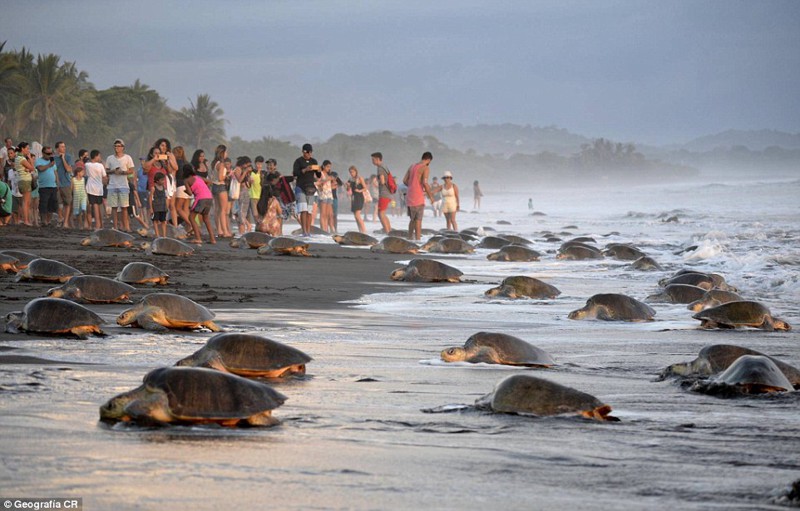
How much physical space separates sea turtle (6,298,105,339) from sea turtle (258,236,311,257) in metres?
9.02

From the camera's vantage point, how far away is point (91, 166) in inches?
715

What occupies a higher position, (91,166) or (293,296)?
(91,166)

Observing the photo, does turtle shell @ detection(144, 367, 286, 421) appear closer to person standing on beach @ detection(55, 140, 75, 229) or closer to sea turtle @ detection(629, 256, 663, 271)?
sea turtle @ detection(629, 256, 663, 271)

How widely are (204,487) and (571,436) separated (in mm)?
1644

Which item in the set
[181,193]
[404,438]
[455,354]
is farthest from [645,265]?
[404,438]

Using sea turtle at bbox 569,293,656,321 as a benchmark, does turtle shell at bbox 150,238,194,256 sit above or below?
above

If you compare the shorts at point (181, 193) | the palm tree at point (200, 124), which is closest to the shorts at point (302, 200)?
the shorts at point (181, 193)

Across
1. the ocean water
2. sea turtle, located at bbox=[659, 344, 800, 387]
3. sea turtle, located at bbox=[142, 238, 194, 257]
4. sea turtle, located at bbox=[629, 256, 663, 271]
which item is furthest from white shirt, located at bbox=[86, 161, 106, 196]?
sea turtle, located at bbox=[659, 344, 800, 387]

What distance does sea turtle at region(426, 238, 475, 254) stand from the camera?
1828 cm

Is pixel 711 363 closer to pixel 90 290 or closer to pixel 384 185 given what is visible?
pixel 90 290

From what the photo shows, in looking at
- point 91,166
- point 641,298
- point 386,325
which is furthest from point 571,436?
point 91,166

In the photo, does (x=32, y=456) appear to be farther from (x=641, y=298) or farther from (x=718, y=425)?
(x=641, y=298)

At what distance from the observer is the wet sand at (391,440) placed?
3.08 meters

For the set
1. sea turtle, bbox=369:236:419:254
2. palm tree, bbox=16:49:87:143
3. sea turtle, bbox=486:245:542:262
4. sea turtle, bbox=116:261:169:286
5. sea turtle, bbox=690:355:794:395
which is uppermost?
palm tree, bbox=16:49:87:143
